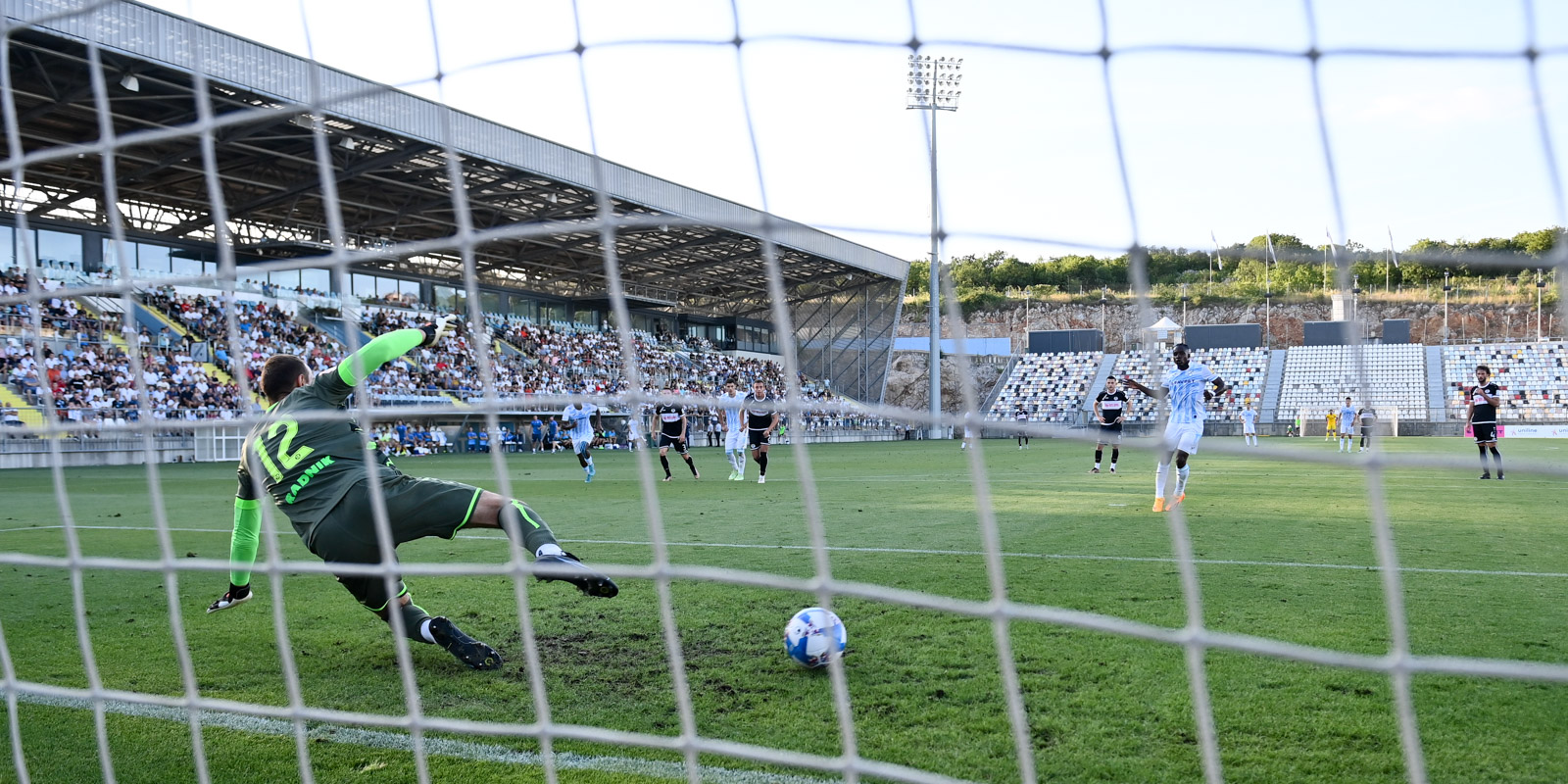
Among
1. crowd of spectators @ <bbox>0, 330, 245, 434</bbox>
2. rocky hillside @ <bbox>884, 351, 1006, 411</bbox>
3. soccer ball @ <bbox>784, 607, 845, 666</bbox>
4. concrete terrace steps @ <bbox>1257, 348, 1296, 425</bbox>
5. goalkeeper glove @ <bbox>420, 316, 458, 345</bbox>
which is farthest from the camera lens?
rocky hillside @ <bbox>884, 351, 1006, 411</bbox>

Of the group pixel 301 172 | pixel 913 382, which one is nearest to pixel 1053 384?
pixel 913 382

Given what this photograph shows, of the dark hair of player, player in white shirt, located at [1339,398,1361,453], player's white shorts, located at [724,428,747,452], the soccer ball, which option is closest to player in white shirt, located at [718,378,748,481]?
player's white shorts, located at [724,428,747,452]

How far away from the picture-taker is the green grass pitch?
2.95 metres

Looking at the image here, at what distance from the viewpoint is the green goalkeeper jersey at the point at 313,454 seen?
4.02 metres

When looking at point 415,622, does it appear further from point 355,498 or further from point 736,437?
point 736,437

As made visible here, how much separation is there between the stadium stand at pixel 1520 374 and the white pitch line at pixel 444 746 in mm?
14051

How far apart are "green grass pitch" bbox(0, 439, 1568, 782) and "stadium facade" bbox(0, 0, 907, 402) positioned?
12.8 ft

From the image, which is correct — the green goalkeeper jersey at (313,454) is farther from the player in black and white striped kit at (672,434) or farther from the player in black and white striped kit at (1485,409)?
the player in black and white striped kit at (1485,409)

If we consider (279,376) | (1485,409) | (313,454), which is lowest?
(1485,409)

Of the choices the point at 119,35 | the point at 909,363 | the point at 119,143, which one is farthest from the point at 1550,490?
the point at 909,363

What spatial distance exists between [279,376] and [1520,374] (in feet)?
72.5

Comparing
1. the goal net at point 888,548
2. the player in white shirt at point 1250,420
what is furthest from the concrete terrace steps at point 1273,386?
the goal net at point 888,548

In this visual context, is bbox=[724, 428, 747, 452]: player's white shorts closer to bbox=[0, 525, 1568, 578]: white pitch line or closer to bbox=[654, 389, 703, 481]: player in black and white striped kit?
bbox=[654, 389, 703, 481]: player in black and white striped kit

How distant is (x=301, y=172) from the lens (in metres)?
24.9
